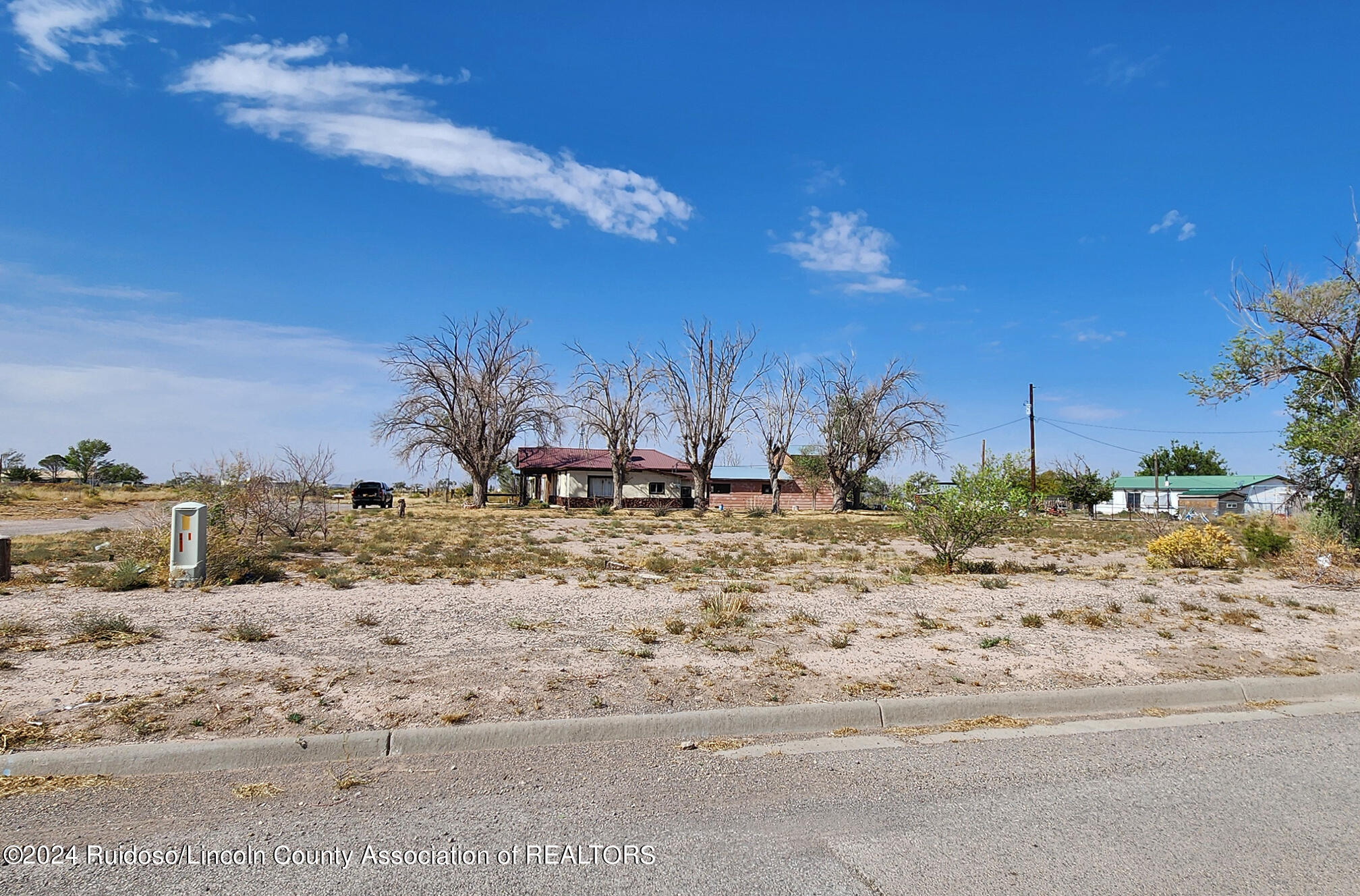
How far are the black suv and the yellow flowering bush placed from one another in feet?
149

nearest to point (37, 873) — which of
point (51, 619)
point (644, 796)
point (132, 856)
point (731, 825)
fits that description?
point (132, 856)

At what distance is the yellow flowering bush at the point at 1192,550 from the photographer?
15938mm

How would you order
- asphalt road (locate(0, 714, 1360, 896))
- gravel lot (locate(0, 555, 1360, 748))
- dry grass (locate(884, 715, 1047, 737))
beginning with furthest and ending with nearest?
dry grass (locate(884, 715, 1047, 737))
gravel lot (locate(0, 555, 1360, 748))
asphalt road (locate(0, 714, 1360, 896))

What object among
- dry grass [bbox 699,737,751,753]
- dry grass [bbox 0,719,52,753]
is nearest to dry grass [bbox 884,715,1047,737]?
dry grass [bbox 699,737,751,753]

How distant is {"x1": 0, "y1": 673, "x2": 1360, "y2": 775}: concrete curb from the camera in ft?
16.3

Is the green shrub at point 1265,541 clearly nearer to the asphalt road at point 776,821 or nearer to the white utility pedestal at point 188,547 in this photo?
the asphalt road at point 776,821

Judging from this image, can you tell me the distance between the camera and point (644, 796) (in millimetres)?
4699

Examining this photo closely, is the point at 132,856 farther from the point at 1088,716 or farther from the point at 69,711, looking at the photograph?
the point at 1088,716

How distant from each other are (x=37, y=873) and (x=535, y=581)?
936cm

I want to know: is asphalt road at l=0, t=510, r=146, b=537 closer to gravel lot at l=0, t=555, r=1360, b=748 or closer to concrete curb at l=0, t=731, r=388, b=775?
gravel lot at l=0, t=555, r=1360, b=748

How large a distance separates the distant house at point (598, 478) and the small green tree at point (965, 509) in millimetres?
41813

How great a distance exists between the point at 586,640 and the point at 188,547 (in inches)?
276

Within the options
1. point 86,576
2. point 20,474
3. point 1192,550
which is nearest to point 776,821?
point 86,576

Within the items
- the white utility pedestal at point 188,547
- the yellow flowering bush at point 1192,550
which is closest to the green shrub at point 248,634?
the white utility pedestal at point 188,547
